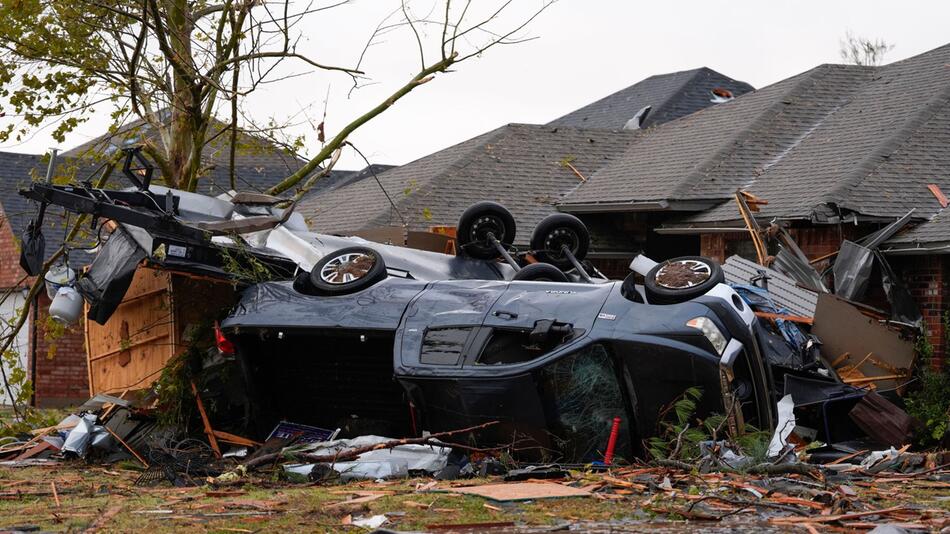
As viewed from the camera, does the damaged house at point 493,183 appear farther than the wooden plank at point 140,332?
Yes

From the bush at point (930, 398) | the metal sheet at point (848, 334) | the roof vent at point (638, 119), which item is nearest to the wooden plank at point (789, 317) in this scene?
the metal sheet at point (848, 334)

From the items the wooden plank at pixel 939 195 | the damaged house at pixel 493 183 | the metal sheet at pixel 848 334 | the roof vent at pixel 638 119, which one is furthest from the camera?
the roof vent at pixel 638 119

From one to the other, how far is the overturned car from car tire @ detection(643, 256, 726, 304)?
0.02 m

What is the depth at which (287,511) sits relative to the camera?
6871 mm

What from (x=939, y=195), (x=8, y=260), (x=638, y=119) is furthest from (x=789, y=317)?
(x=8, y=260)

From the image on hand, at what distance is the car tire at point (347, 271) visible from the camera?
9867 mm

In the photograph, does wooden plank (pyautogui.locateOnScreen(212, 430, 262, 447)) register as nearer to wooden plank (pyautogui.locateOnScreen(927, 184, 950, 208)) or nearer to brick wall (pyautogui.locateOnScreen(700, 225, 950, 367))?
brick wall (pyautogui.locateOnScreen(700, 225, 950, 367))

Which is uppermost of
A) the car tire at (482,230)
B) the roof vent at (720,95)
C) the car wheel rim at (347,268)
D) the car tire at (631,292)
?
the roof vent at (720,95)

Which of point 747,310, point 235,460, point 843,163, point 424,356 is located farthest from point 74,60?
point 843,163

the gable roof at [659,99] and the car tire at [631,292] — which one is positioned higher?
the gable roof at [659,99]

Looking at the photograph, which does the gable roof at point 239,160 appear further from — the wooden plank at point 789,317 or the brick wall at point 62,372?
the wooden plank at point 789,317

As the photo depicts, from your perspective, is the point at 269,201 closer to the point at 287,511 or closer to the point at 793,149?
the point at 287,511

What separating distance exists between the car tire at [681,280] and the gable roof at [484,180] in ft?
33.8

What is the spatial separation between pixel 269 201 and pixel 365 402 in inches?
98.9
